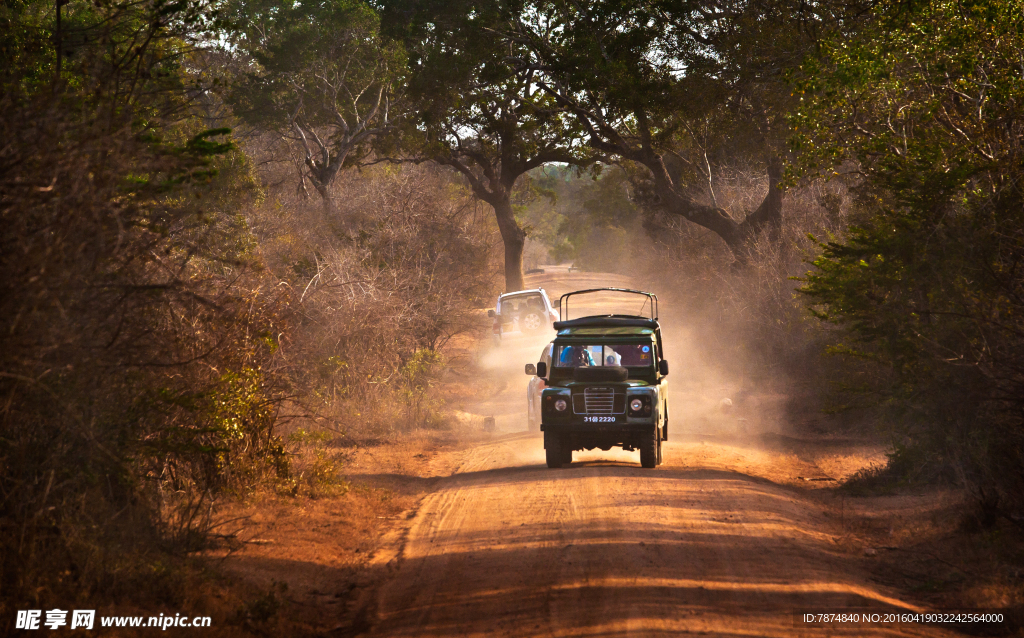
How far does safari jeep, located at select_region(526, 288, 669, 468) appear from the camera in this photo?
1120 centimetres

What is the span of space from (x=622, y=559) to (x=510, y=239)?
88.1 ft

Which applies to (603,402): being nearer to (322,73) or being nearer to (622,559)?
(622,559)

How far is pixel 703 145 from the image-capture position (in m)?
25.5

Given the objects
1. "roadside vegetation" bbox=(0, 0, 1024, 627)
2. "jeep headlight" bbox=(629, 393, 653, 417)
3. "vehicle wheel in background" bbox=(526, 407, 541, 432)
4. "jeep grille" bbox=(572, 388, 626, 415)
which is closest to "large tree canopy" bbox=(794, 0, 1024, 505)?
"roadside vegetation" bbox=(0, 0, 1024, 627)

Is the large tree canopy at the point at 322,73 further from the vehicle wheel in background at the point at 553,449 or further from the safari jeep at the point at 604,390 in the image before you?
the vehicle wheel in background at the point at 553,449

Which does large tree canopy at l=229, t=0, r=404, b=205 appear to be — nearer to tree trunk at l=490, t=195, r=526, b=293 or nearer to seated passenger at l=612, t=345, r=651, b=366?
tree trunk at l=490, t=195, r=526, b=293

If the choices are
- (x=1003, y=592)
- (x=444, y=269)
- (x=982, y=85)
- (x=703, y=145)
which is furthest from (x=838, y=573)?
(x=444, y=269)

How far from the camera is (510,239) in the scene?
33688mm

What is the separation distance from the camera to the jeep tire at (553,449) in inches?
456

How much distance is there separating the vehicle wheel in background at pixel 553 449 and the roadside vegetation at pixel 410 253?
120 inches

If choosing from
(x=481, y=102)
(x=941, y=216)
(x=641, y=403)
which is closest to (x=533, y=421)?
(x=641, y=403)

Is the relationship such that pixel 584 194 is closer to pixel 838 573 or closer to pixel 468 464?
pixel 468 464

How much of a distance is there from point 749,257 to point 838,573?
1558 cm

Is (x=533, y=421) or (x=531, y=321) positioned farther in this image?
(x=531, y=321)
